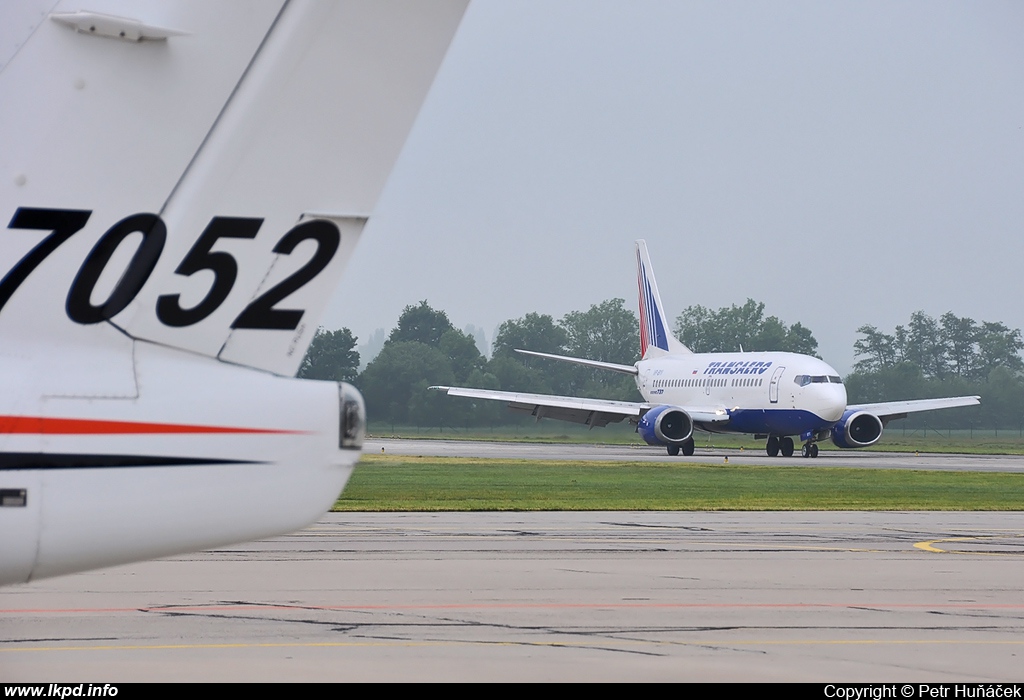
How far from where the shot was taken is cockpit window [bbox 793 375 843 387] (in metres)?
41.9

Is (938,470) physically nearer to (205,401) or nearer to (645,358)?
(645,358)

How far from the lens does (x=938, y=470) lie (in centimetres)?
3450

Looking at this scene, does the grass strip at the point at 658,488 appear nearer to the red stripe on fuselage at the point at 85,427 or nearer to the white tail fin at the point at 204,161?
the white tail fin at the point at 204,161

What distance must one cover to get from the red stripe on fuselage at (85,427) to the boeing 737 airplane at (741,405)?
1515 inches

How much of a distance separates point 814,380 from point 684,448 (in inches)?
→ 229

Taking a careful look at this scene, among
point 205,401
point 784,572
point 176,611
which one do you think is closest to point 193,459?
point 205,401

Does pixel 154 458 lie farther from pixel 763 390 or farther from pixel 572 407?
pixel 572 407

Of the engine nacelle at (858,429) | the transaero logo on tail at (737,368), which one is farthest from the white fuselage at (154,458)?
the engine nacelle at (858,429)

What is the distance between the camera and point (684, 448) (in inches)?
1794

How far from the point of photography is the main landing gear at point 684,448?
148ft

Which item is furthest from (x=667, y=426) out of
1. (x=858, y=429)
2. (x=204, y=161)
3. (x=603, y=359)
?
(x=603, y=359)

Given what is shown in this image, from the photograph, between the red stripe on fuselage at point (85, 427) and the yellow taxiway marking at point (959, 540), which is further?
the yellow taxiway marking at point (959, 540)

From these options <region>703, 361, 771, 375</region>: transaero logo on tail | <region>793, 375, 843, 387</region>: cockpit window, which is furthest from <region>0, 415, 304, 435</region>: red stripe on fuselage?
Result: <region>703, 361, 771, 375</region>: transaero logo on tail
